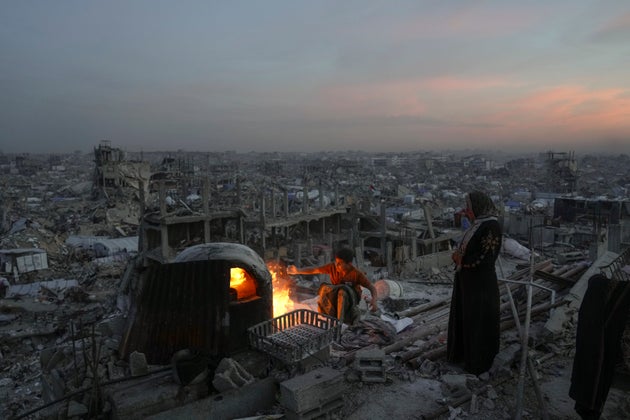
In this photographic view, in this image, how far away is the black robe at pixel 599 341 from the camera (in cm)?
370

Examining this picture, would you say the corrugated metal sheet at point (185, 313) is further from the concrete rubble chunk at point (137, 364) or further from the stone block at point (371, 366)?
the stone block at point (371, 366)

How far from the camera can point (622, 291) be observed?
3.75 meters

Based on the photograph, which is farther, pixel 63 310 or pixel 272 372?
pixel 63 310

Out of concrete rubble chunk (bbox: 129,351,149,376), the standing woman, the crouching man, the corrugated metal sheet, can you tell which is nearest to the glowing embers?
the corrugated metal sheet

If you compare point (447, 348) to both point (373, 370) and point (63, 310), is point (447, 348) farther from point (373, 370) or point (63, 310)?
point (63, 310)

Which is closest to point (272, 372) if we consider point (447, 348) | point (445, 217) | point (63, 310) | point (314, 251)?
point (447, 348)

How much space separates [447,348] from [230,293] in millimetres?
2624

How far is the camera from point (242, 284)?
579 cm

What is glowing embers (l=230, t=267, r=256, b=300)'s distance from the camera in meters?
5.62

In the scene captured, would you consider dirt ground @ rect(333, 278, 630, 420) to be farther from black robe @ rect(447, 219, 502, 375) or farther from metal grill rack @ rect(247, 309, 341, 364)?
metal grill rack @ rect(247, 309, 341, 364)

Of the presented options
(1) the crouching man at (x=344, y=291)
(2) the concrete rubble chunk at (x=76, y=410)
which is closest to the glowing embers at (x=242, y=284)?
(1) the crouching man at (x=344, y=291)

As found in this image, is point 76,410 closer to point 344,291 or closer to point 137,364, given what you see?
point 137,364

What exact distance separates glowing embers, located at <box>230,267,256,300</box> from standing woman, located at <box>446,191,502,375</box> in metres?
2.52

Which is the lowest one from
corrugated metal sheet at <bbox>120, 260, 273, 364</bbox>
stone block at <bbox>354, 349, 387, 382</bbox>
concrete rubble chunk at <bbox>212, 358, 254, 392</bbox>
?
stone block at <bbox>354, 349, 387, 382</bbox>
